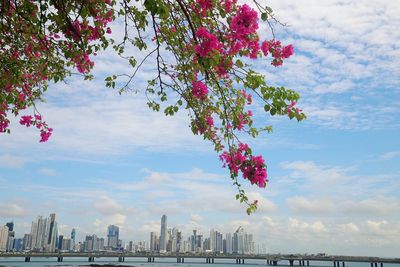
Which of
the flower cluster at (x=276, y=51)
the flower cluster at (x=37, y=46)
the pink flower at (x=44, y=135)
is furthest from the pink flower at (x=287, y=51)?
the pink flower at (x=44, y=135)

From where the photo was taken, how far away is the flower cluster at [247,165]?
21.1ft

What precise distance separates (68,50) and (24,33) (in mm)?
1273

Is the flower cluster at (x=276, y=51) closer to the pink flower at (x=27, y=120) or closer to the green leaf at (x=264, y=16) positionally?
the green leaf at (x=264, y=16)

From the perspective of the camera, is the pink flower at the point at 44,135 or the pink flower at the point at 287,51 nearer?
the pink flower at the point at 287,51

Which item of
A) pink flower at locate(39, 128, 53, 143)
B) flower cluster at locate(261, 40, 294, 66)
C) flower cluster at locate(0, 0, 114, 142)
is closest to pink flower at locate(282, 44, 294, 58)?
flower cluster at locate(261, 40, 294, 66)

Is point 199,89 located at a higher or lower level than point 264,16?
lower

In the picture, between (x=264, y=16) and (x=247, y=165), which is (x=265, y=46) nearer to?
(x=264, y=16)

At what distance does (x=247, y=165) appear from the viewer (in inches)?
263

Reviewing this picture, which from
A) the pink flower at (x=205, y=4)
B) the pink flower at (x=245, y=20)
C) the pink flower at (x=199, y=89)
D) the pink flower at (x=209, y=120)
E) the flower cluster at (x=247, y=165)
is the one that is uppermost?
the pink flower at (x=205, y=4)

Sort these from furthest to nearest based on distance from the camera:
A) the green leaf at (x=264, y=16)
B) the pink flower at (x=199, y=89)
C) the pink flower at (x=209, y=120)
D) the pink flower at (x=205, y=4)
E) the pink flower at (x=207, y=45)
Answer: the pink flower at (x=209, y=120) → the pink flower at (x=199, y=89) → the pink flower at (x=205, y=4) → the green leaf at (x=264, y=16) → the pink flower at (x=207, y=45)

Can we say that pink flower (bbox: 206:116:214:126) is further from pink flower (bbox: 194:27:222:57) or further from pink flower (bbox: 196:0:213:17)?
pink flower (bbox: 194:27:222:57)

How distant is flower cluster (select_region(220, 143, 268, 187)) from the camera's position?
21.1 feet

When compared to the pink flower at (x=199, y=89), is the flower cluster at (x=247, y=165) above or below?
below

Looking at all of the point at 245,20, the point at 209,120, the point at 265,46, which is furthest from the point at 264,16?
the point at 209,120
